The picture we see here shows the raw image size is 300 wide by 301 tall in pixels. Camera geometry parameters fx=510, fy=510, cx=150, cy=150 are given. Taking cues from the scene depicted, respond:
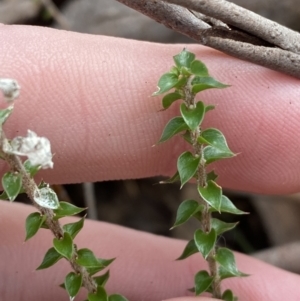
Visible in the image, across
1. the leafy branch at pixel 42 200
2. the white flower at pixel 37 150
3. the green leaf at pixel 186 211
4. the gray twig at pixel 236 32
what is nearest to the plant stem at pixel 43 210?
the leafy branch at pixel 42 200

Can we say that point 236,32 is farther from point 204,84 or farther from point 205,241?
point 205,241

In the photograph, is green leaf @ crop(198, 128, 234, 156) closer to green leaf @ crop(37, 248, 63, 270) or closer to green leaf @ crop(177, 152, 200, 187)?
green leaf @ crop(177, 152, 200, 187)

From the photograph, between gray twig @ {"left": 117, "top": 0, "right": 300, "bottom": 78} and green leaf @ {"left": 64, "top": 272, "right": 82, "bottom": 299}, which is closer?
green leaf @ {"left": 64, "top": 272, "right": 82, "bottom": 299}

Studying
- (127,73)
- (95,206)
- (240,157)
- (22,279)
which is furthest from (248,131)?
(95,206)

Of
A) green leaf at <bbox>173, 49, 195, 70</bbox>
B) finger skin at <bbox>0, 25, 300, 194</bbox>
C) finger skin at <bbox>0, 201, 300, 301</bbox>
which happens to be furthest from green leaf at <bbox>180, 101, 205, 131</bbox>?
finger skin at <bbox>0, 201, 300, 301</bbox>

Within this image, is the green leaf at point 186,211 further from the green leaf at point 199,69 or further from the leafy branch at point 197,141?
the green leaf at point 199,69

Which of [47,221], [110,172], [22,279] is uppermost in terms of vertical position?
[47,221]

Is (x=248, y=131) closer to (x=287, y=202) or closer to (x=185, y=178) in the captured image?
(x=185, y=178)
